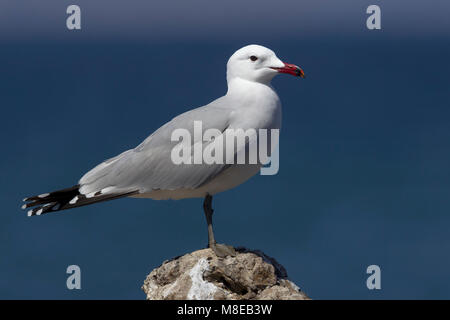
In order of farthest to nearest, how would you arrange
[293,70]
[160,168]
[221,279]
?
[293,70] < [160,168] < [221,279]

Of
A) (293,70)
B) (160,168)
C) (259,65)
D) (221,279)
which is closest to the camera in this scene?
(221,279)

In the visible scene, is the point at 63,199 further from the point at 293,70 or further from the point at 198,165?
the point at 293,70

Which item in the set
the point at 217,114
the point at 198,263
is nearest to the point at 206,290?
the point at 198,263

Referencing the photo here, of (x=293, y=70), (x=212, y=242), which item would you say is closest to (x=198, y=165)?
(x=212, y=242)

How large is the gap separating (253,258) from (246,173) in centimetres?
92

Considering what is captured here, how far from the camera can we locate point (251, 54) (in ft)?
24.4

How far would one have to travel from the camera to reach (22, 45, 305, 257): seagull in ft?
23.2

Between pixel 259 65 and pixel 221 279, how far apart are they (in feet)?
7.93

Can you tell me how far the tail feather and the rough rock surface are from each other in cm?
101

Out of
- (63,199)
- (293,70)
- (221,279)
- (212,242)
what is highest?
(293,70)

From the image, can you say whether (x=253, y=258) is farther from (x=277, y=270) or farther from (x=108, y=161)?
(x=108, y=161)

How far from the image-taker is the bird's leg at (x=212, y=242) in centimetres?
716

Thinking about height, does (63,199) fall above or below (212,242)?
above

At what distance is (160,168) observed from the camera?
23.5 ft
